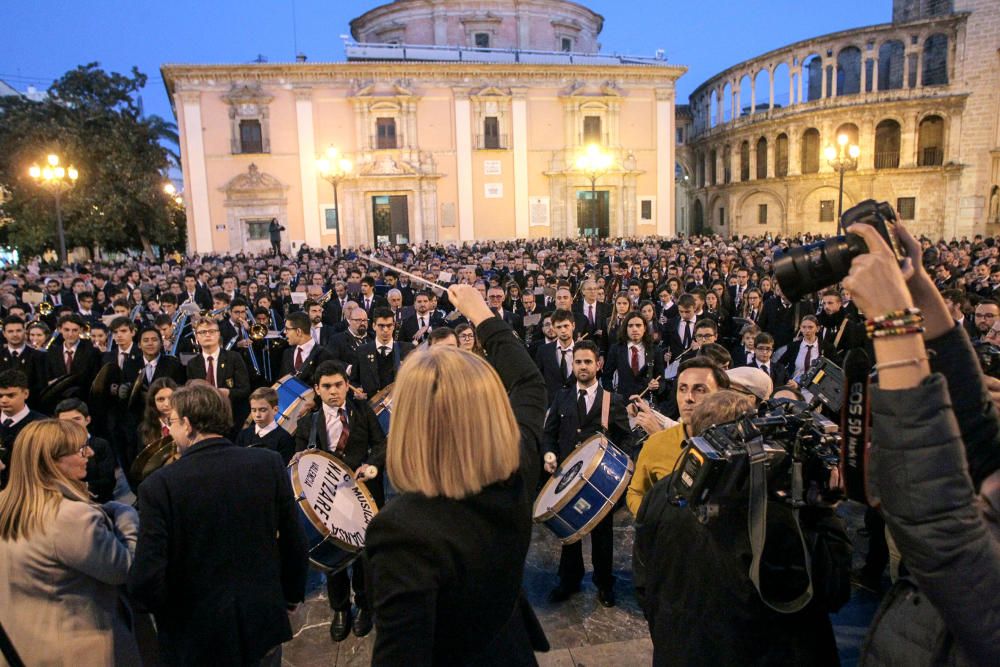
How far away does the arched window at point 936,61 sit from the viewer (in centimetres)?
4134

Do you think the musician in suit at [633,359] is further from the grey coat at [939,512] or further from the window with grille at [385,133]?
the window with grille at [385,133]

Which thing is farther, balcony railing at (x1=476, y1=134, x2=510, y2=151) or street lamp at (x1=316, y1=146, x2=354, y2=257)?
balcony railing at (x1=476, y1=134, x2=510, y2=151)

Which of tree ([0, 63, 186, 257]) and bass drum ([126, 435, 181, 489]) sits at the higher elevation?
tree ([0, 63, 186, 257])

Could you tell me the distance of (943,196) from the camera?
40594 millimetres

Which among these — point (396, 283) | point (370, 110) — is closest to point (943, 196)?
point (370, 110)

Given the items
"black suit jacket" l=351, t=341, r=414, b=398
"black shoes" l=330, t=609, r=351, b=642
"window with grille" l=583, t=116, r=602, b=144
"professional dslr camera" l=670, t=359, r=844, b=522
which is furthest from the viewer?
"window with grille" l=583, t=116, r=602, b=144

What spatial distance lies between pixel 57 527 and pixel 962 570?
3.06m

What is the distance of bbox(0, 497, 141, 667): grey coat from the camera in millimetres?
2646

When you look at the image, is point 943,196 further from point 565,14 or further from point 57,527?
point 57,527

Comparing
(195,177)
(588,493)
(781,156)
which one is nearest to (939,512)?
(588,493)

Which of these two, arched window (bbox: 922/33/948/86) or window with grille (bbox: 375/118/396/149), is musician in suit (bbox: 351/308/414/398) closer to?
window with grille (bbox: 375/118/396/149)

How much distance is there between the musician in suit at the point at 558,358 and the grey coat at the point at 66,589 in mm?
4819

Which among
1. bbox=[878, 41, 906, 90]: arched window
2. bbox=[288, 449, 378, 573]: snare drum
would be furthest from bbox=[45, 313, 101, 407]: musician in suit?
bbox=[878, 41, 906, 90]: arched window

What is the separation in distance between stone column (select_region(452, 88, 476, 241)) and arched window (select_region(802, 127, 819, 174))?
23.5 metres
